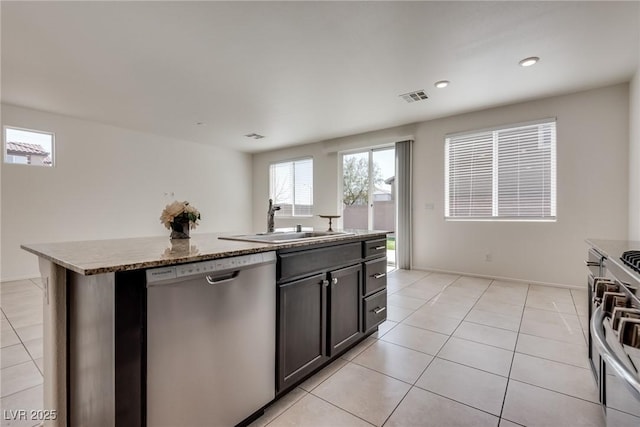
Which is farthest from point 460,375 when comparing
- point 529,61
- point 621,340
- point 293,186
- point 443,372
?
point 293,186

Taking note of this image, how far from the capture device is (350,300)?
2.04m

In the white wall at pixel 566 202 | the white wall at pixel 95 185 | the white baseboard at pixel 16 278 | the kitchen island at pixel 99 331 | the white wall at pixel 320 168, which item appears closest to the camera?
the kitchen island at pixel 99 331

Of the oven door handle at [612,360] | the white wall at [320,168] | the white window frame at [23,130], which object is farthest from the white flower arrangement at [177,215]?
the white window frame at [23,130]

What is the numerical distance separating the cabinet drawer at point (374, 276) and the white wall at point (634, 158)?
2844 mm

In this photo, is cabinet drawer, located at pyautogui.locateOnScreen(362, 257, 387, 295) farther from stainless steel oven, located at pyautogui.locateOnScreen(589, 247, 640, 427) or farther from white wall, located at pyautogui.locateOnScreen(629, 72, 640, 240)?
white wall, located at pyautogui.locateOnScreen(629, 72, 640, 240)

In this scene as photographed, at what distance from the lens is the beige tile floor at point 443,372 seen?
57.1 inches

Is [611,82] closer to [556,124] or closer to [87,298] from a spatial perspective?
[556,124]

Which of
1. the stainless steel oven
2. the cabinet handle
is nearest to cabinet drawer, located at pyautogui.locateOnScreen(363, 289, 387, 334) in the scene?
the cabinet handle

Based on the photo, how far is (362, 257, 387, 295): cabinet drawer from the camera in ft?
7.27

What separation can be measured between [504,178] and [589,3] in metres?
2.45

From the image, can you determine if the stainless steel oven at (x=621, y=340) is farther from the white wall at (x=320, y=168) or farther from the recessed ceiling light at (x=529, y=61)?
the white wall at (x=320, y=168)

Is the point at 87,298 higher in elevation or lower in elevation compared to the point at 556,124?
lower

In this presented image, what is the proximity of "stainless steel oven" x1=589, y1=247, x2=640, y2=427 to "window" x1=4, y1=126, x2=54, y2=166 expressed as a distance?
639 cm

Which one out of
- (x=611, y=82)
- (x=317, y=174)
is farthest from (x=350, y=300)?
(x=317, y=174)
